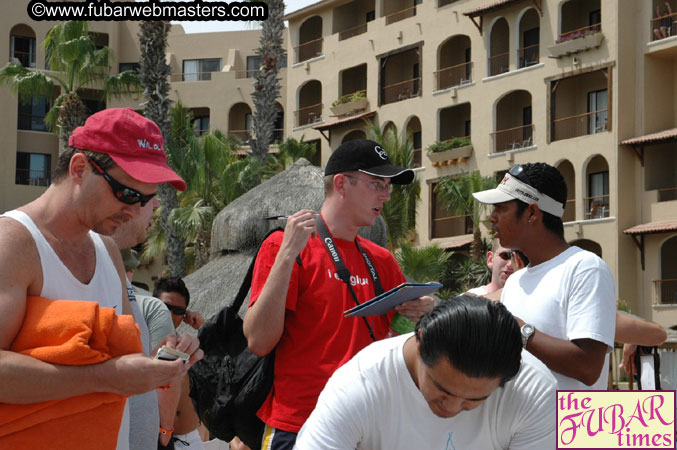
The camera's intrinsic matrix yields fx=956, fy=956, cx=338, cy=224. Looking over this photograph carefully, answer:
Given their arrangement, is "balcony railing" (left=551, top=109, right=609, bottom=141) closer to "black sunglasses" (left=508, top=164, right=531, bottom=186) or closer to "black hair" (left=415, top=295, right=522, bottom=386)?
"black sunglasses" (left=508, top=164, right=531, bottom=186)

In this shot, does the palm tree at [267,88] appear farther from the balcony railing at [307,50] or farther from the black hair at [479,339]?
the black hair at [479,339]

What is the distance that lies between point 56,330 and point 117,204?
1.53 ft

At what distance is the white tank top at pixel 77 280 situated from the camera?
2.80 m

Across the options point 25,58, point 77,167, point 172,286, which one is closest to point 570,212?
point 25,58

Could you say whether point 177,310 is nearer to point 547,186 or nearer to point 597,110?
point 547,186

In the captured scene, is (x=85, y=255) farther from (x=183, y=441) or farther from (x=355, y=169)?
(x=183, y=441)

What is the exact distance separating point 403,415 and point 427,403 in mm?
91

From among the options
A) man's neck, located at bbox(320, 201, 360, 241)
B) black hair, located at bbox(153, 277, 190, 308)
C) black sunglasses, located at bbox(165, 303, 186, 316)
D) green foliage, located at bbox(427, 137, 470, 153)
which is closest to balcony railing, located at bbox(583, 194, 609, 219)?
green foliage, located at bbox(427, 137, 470, 153)

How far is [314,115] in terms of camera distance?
4341 centimetres

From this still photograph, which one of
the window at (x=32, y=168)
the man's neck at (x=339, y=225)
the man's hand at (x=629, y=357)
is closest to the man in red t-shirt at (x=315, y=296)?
the man's neck at (x=339, y=225)

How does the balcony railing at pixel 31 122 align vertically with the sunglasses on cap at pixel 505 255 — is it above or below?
above

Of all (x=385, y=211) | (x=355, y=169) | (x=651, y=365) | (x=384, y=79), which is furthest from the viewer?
(x=384, y=79)

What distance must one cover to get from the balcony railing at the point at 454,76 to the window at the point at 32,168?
1862cm

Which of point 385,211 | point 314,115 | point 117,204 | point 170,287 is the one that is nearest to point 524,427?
point 117,204
